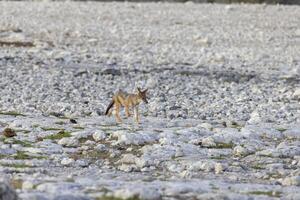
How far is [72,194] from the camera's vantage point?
901 cm

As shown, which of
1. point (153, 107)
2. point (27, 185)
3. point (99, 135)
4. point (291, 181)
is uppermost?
point (153, 107)

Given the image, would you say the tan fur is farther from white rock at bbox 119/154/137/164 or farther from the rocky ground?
white rock at bbox 119/154/137/164

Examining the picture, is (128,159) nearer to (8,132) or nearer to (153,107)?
(8,132)

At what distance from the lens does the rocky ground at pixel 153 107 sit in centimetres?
1034

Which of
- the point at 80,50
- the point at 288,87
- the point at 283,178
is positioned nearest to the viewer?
the point at 283,178

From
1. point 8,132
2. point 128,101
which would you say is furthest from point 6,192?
point 128,101

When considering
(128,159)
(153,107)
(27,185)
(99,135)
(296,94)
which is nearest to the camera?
(27,185)

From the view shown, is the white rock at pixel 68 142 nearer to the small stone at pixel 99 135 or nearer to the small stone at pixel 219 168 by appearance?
the small stone at pixel 99 135

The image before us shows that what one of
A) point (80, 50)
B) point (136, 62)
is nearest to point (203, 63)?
point (136, 62)

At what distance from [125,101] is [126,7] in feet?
95.8

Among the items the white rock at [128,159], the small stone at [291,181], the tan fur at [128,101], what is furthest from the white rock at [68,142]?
the small stone at [291,181]

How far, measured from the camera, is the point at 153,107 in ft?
56.4

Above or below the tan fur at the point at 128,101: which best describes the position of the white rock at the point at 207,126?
below

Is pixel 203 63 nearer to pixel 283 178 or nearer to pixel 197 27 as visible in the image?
pixel 197 27
